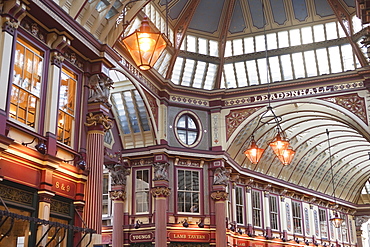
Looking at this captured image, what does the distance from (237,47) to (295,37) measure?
2875mm

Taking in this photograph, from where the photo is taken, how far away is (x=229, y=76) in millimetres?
26203

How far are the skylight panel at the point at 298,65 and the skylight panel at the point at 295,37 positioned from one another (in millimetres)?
544

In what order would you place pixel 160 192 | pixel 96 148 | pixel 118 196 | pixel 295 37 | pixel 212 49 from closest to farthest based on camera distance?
pixel 96 148 → pixel 160 192 → pixel 118 196 → pixel 295 37 → pixel 212 49

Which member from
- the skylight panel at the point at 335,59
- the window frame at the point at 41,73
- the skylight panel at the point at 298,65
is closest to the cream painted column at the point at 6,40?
the window frame at the point at 41,73

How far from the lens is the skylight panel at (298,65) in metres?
25.2

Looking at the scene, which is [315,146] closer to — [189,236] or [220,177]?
[220,177]

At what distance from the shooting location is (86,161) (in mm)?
14867

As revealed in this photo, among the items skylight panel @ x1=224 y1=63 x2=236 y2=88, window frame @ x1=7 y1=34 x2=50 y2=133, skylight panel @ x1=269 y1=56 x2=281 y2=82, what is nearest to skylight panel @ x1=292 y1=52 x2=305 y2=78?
skylight panel @ x1=269 y1=56 x2=281 y2=82

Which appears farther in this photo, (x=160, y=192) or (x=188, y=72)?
(x=188, y=72)

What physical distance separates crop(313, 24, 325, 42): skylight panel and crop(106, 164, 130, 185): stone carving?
1107cm

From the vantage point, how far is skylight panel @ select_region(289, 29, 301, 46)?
25.2 meters

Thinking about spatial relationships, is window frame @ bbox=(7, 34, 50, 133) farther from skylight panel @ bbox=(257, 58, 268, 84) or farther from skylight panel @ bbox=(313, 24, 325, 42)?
skylight panel @ bbox=(313, 24, 325, 42)

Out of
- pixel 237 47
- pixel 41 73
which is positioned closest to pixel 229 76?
pixel 237 47

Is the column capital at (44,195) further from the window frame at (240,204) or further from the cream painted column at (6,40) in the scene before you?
the window frame at (240,204)
